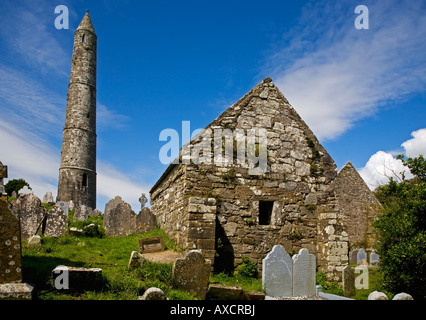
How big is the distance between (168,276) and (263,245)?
361cm

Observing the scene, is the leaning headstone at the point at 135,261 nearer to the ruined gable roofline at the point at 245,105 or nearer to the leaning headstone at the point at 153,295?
the leaning headstone at the point at 153,295

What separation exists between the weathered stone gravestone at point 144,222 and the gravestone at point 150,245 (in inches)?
101

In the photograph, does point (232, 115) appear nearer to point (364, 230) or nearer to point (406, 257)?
point (406, 257)

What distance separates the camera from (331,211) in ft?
34.6

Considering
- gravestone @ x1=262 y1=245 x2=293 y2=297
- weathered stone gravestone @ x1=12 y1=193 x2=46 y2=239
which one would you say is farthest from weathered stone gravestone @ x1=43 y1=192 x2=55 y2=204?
gravestone @ x1=262 y1=245 x2=293 y2=297

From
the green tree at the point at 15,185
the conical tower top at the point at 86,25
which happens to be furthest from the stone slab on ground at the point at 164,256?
the green tree at the point at 15,185

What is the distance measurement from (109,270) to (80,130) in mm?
21889

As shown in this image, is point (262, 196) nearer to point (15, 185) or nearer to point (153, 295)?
point (153, 295)

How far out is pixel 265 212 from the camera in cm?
1077

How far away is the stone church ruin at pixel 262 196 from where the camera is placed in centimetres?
946

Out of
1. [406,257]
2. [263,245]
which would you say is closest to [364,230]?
[406,257]

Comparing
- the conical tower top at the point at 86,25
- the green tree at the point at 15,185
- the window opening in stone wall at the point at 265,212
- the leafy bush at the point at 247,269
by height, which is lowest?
the leafy bush at the point at 247,269

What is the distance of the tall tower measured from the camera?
26.6 m

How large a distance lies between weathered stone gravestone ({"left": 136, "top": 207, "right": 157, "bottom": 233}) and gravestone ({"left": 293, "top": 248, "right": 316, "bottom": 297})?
6155 millimetres
